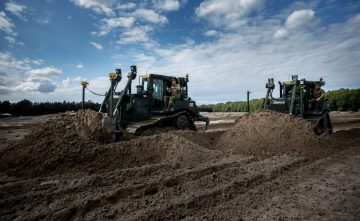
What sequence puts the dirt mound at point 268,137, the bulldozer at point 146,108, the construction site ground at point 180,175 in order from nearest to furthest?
1. the construction site ground at point 180,175
2. the dirt mound at point 268,137
3. the bulldozer at point 146,108

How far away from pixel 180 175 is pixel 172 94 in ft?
24.3

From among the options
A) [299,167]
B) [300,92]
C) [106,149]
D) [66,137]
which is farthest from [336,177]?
[300,92]

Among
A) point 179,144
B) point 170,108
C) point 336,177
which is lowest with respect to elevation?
point 336,177

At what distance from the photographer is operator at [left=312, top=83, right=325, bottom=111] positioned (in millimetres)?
14817

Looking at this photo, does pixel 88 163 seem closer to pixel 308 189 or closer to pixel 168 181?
pixel 168 181

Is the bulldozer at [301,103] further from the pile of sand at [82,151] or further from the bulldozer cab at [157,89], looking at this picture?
the pile of sand at [82,151]

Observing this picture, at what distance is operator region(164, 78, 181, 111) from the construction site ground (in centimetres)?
234

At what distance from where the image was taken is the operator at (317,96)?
14.8 meters

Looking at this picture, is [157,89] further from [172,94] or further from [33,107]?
[33,107]

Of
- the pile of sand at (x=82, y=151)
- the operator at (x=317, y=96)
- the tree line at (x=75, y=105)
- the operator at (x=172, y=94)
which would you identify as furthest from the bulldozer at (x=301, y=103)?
the tree line at (x=75, y=105)

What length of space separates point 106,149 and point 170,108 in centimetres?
515

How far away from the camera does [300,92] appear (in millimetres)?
14328

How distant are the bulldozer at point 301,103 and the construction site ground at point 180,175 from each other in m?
3.15

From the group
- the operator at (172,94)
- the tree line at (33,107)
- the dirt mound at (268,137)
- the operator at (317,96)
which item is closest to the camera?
the dirt mound at (268,137)
